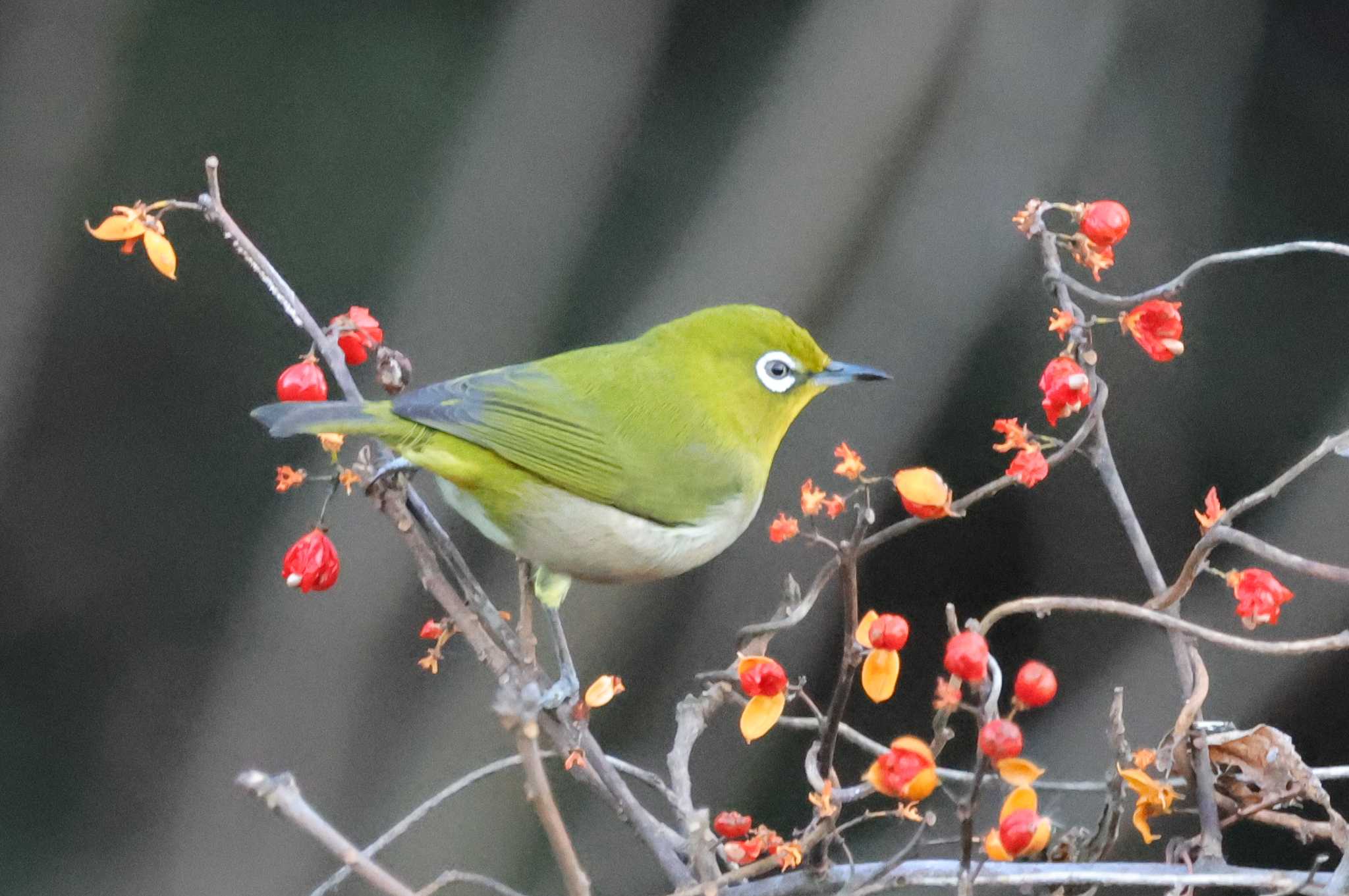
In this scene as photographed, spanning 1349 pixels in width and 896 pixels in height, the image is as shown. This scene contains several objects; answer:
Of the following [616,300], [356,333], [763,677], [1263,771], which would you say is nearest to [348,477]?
[356,333]

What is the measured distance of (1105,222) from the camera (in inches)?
34.1

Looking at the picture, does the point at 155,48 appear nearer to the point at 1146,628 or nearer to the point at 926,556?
the point at 926,556

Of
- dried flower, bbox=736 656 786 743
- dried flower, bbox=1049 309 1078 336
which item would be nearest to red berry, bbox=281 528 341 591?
dried flower, bbox=736 656 786 743

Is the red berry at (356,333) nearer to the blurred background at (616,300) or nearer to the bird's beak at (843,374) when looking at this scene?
the bird's beak at (843,374)

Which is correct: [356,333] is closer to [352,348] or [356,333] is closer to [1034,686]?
[352,348]

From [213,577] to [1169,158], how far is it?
4.29 ft

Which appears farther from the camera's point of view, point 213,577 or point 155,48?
point 213,577

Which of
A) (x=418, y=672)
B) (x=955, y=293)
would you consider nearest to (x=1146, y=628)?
(x=955, y=293)

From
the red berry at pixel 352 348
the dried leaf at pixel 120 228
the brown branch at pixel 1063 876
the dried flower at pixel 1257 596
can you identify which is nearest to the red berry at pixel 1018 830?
the brown branch at pixel 1063 876

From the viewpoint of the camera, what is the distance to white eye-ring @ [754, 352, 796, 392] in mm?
1142

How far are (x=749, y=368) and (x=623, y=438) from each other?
0.46 feet

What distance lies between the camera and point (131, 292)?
1.48 m

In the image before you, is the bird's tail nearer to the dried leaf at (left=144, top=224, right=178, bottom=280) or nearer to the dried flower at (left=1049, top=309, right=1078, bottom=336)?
the dried leaf at (left=144, top=224, right=178, bottom=280)

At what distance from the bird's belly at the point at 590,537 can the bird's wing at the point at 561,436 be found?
0.05ft
